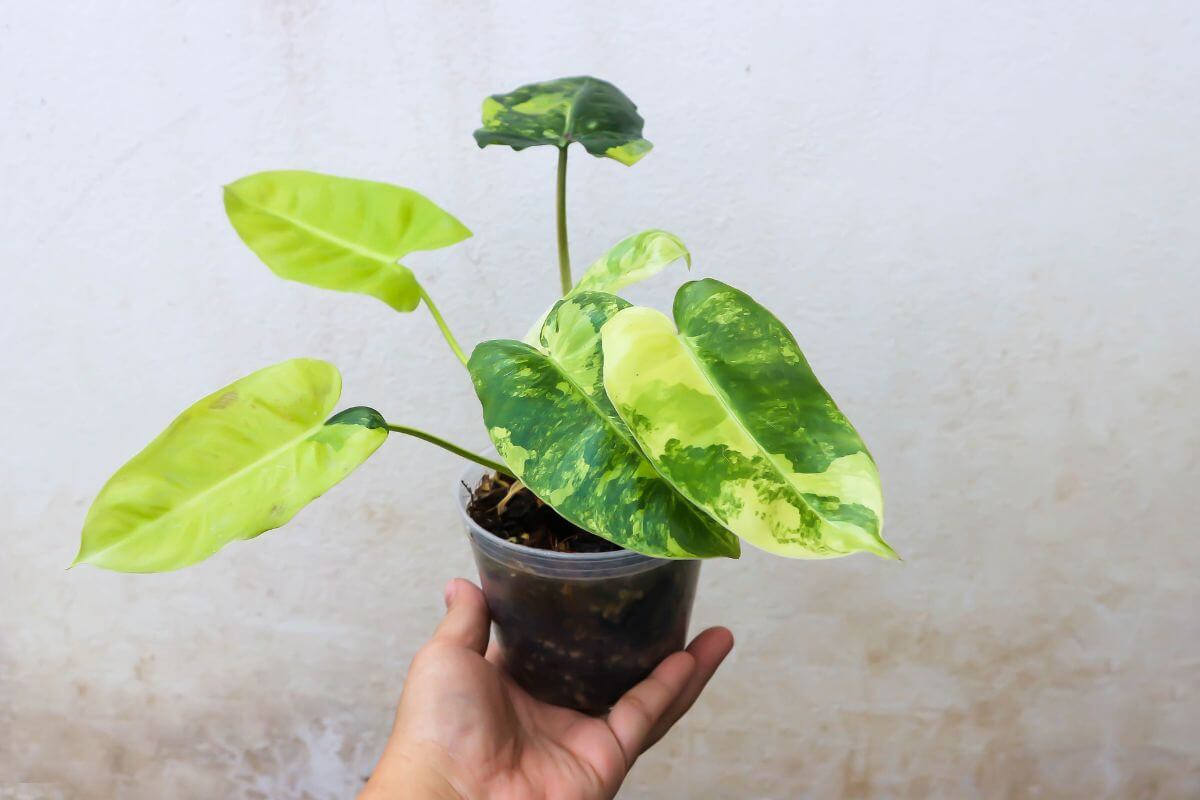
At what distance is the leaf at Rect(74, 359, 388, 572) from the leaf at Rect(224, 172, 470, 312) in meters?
0.08

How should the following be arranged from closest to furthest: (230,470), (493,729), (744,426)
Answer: (744,426)
(230,470)
(493,729)

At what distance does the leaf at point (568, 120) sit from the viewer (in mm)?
724

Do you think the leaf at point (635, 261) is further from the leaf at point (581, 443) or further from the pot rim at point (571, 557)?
the pot rim at point (571, 557)

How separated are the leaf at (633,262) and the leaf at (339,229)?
0.36ft

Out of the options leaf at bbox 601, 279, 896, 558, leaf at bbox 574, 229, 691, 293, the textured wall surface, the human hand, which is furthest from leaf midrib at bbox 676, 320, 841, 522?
the textured wall surface

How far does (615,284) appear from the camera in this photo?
69cm

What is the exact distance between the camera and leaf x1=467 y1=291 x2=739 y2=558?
20.5 inches

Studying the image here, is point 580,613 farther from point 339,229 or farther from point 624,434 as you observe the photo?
point 339,229

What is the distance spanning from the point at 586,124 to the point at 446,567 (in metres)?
0.71

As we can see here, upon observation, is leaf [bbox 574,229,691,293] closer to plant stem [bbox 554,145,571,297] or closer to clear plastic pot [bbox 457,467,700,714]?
plant stem [bbox 554,145,571,297]

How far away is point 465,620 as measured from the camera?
79 centimetres

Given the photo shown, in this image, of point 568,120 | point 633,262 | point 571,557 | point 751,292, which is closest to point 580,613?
point 571,557

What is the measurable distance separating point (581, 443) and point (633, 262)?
0.20 meters

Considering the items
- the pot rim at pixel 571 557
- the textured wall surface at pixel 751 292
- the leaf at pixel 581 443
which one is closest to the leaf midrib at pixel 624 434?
the leaf at pixel 581 443
